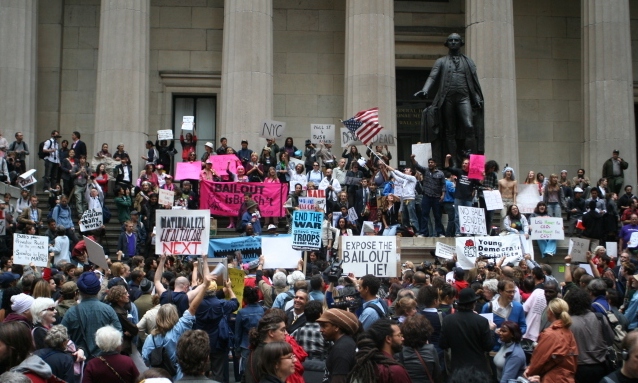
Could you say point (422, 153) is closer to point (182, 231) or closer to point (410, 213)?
point (410, 213)

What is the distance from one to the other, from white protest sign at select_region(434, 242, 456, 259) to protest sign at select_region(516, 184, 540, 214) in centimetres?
578

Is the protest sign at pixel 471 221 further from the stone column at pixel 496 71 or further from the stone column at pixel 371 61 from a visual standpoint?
the stone column at pixel 496 71

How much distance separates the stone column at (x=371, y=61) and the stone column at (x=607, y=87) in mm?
6258

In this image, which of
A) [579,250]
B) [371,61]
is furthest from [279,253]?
[371,61]

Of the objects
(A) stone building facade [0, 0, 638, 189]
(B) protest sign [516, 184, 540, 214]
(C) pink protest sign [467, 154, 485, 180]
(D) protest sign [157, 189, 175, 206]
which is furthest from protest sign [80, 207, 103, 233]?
(B) protest sign [516, 184, 540, 214]

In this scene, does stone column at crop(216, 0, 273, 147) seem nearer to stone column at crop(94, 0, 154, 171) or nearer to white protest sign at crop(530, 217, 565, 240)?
stone column at crop(94, 0, 154, 171)

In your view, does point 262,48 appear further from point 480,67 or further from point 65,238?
point 65,238

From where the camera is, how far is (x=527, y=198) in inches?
1027

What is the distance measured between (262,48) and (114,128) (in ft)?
16.4

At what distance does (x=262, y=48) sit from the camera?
105 feet

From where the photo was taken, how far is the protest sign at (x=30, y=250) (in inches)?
706

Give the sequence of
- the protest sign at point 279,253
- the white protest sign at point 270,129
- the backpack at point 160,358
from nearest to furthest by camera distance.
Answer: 1. the backpack at point 160,358
2. the protest sign at point 279,253
3. the white protest sign at point 270,129

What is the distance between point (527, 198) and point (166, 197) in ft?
28.7

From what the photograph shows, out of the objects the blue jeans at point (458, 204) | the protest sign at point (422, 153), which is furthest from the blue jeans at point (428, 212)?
the protest sign at point (422, 153)
